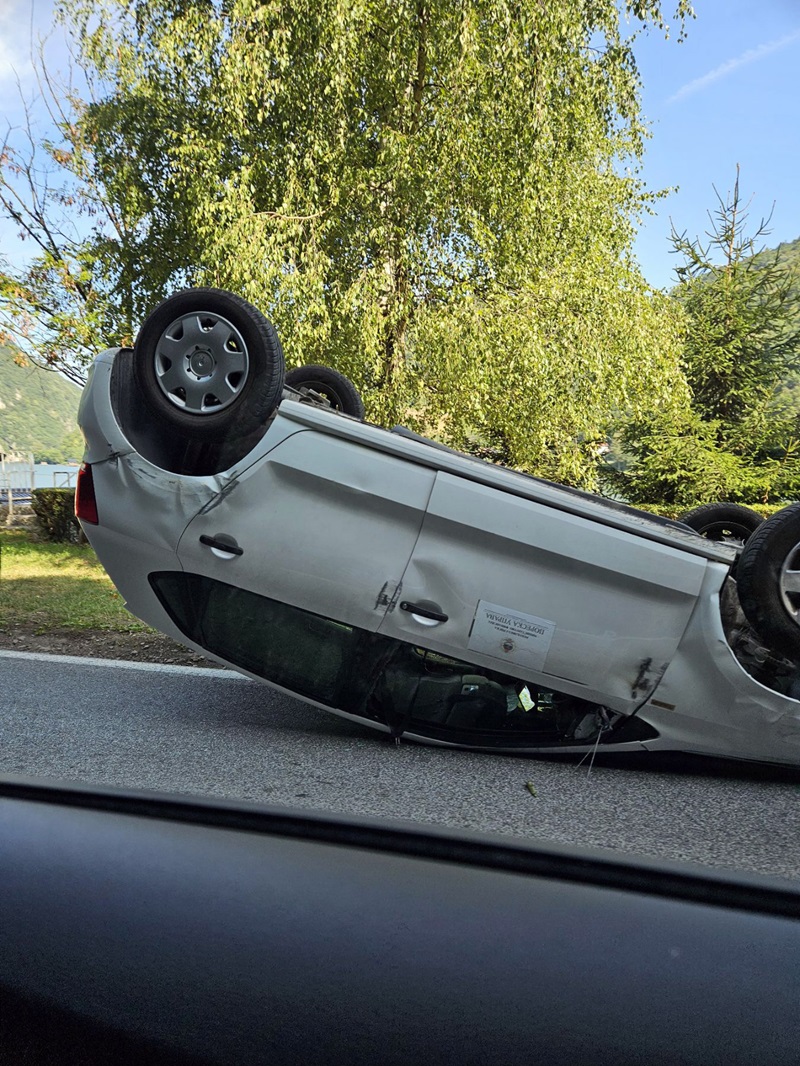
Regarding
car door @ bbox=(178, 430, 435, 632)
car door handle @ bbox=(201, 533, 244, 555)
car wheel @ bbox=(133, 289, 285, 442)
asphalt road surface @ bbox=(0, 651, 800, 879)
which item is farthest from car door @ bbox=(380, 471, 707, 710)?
car wheel @ bbox=(133, 289, 285, 442)

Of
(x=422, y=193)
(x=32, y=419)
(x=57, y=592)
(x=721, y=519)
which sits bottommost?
(x=32, y=419)

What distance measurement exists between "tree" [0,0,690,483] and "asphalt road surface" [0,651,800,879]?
27.0ft

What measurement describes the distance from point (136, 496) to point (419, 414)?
10396 millimetres

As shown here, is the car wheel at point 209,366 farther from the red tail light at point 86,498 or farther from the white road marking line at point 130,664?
the white road marking line at point 130,664

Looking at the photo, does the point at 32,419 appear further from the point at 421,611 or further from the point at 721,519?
the point at 421,611

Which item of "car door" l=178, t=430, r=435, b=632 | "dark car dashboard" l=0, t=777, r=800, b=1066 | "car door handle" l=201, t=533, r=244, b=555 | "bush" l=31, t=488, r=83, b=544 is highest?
"dark car dashboard" l=0, t=777, r=800, b=1066

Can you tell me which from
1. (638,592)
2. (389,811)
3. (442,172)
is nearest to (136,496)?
(389,811)

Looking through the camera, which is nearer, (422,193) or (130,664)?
(130,664)

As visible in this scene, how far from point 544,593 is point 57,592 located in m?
8.67

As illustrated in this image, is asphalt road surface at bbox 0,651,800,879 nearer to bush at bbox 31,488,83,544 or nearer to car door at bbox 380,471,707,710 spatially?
car door at bbox 380,471,707,710

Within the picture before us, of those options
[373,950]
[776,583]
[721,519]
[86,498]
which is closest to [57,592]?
[86,498]

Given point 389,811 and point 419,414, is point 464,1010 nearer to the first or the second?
point 389,811

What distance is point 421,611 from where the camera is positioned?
443cm

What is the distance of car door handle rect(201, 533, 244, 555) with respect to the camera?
4609 mm
